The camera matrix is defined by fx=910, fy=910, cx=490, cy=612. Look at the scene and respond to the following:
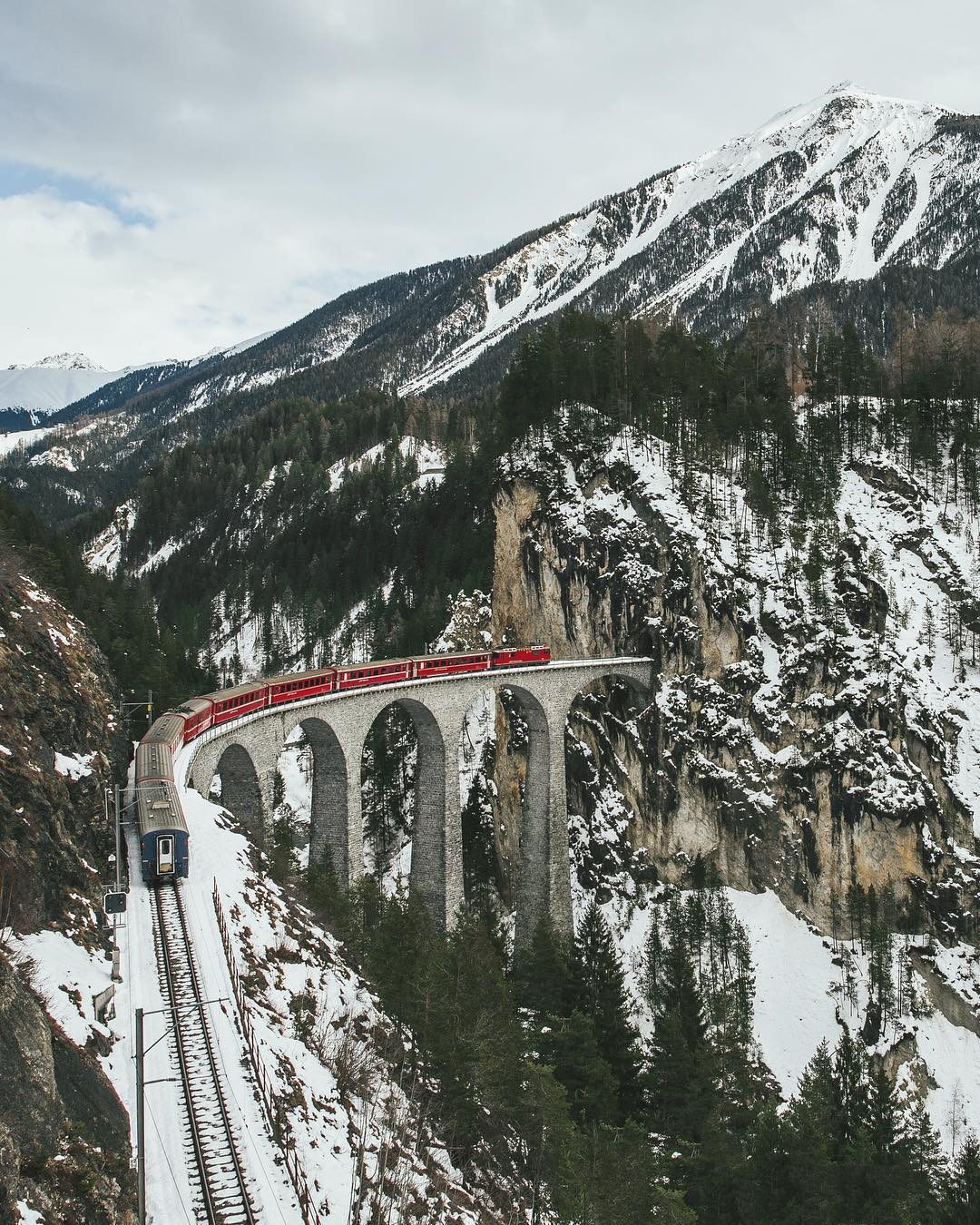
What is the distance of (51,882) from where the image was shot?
22078mm

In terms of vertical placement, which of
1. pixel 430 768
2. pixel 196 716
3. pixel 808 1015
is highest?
pixel 196 716

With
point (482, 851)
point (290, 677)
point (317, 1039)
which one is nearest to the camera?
point (317, 1039)

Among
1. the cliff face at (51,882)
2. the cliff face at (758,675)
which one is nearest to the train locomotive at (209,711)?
the cliff face at (51,882)

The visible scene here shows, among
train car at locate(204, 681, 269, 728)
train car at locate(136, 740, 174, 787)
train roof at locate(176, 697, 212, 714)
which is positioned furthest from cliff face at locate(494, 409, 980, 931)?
train car at locate(136, 740, 174, 787)

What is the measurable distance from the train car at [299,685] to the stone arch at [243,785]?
2841 millimetres

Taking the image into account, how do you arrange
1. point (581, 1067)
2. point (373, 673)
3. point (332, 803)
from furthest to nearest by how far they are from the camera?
point (373, 673) → point (332, 803) → point (581, 1067)

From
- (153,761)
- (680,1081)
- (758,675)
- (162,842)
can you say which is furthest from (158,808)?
(758,675)

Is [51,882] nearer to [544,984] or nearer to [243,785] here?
[243,785]

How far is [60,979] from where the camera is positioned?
64.1ft

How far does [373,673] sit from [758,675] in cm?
3026

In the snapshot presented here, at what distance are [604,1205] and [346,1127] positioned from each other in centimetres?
661

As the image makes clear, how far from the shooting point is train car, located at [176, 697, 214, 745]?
38.6 meters

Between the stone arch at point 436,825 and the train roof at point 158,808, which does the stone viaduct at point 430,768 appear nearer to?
the stone arch at point 436,825

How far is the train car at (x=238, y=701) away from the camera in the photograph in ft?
136
